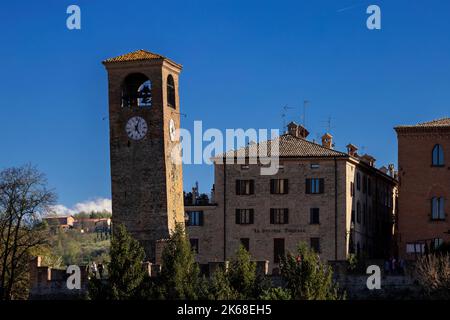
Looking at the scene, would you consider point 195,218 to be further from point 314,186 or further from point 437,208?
point 437,208

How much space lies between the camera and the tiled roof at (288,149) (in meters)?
85.9

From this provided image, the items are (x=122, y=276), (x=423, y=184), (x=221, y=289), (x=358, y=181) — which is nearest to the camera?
(x=221, y=289)

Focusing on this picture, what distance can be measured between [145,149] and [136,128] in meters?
1.43

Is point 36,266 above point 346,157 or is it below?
below

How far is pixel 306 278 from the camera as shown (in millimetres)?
63062

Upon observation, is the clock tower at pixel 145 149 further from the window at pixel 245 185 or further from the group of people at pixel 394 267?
the group of people at pixel 394 267

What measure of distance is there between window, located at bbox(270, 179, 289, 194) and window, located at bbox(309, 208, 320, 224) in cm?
186

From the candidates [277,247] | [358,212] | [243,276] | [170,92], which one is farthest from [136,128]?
[243,276]

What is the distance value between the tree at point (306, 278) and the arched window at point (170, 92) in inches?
799

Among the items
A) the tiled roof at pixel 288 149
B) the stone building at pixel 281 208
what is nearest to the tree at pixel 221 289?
the stone building at pixel 281 208
